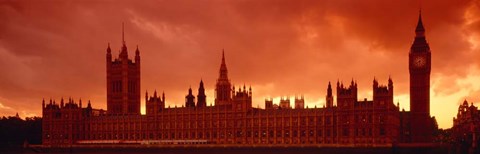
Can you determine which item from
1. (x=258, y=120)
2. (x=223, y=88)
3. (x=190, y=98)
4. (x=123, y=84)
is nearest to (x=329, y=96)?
(x=258, y=120)

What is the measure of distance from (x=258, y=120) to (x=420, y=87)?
28000 millimetres

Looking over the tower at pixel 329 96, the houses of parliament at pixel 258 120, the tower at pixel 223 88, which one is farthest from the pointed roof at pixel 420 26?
the tower at pixel 223 88

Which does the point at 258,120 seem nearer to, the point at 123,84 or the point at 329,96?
the point at 329,96

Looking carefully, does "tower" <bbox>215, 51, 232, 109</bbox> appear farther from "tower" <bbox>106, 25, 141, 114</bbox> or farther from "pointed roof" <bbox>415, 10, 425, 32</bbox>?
"pointed roof" <bbox>415, 10, 425, 32</bbox>

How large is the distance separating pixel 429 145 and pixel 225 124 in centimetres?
3689

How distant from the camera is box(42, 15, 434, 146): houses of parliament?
106 meters

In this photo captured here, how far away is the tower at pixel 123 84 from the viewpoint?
14900 centimetres

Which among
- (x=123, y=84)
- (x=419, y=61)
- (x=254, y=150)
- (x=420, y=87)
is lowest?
(x=254, y=150)

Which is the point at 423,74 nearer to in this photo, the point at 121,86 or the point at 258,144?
the point at 258,144

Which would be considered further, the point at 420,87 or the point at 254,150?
the point at 420,87

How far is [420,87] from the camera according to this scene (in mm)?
115500

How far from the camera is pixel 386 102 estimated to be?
104m

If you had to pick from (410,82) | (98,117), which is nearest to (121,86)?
(98,117)

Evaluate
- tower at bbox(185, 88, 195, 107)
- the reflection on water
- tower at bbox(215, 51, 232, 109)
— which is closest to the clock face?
the reflection on water
